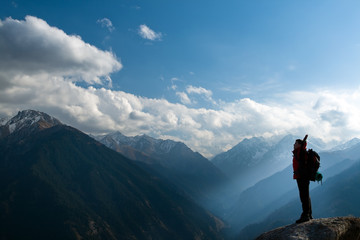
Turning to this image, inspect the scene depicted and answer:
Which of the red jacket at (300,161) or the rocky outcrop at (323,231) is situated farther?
the red jacket at (300,161)

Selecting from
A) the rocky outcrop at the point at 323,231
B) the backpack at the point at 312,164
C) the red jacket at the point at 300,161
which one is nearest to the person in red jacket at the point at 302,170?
the red jacket at the point at 300,161

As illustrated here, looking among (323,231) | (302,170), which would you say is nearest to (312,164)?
(302,170)

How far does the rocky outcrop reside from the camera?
27.9 feet

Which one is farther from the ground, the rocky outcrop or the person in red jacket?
the person in red jacket

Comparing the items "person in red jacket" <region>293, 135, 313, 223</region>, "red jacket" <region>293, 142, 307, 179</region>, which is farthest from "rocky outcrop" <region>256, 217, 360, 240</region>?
"red jacket" <region>293, 142, 307, 179</region>

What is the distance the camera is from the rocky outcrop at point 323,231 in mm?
8500

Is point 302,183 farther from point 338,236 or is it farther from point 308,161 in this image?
point 338,236

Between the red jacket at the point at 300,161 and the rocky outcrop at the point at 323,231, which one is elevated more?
the red jacket at the point at 300,161

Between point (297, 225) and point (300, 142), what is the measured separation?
10.1 feet

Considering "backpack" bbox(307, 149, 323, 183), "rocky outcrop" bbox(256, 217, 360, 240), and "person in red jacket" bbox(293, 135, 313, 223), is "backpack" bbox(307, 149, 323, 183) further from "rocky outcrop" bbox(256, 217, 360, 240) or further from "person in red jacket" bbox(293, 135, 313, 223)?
"rocky outcrop" bbox(256, 217, 360, 240)

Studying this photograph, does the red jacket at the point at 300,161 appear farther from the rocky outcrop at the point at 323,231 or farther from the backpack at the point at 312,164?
the rocky outcrop at the point at 323,231

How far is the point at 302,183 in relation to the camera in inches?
423

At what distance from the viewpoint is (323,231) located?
869 centimetres

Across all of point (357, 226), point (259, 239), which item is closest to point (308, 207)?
point (357, 226)
